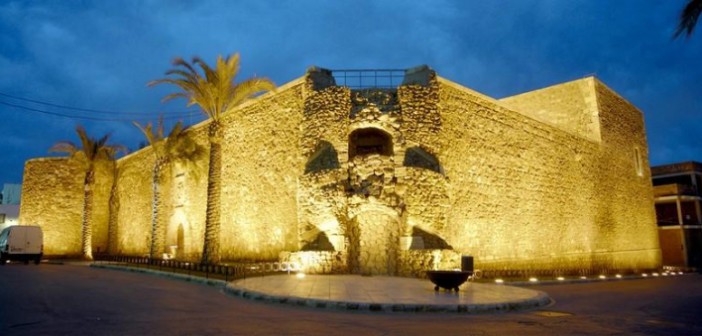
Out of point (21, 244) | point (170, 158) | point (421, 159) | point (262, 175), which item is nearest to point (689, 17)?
point (421, 159)

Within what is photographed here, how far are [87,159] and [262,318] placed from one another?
2505 centimetres

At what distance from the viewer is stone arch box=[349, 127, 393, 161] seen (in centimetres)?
1692

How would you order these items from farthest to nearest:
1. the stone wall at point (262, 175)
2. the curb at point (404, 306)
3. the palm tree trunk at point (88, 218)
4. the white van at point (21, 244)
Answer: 1. the palm tree trunk at point (88, 218)
2. the white van at point (21, 244)
3. the stone wall at point (262, 175)
4. the curb at point (404, 306)

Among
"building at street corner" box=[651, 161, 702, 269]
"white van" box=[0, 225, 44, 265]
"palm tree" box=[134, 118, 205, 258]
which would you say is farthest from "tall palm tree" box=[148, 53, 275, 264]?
"building at street corner" box=[651, 161, 702, 269]

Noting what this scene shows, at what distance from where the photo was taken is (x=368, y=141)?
17.1 meters

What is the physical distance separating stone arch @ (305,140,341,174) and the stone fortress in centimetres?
4

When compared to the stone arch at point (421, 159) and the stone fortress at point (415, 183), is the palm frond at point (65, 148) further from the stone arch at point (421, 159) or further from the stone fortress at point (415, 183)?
the stone arch at point (421, 159)

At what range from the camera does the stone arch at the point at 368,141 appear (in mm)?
16922

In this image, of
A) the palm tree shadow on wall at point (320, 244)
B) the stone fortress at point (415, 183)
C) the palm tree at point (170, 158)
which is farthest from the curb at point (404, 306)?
the palm tree at point (170, 158)

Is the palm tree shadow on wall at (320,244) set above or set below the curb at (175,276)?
above

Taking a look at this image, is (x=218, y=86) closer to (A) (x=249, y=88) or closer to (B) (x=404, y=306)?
(A) (x=249, y=88)

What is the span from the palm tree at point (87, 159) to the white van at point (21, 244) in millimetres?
5227

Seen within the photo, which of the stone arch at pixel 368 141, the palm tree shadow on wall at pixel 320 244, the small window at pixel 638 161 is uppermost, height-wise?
the small window at pixel 638 161

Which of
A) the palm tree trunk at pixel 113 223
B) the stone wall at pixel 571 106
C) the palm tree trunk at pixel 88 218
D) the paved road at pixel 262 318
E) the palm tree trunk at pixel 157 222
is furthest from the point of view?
the palm tree trunk at pixel 113 223
